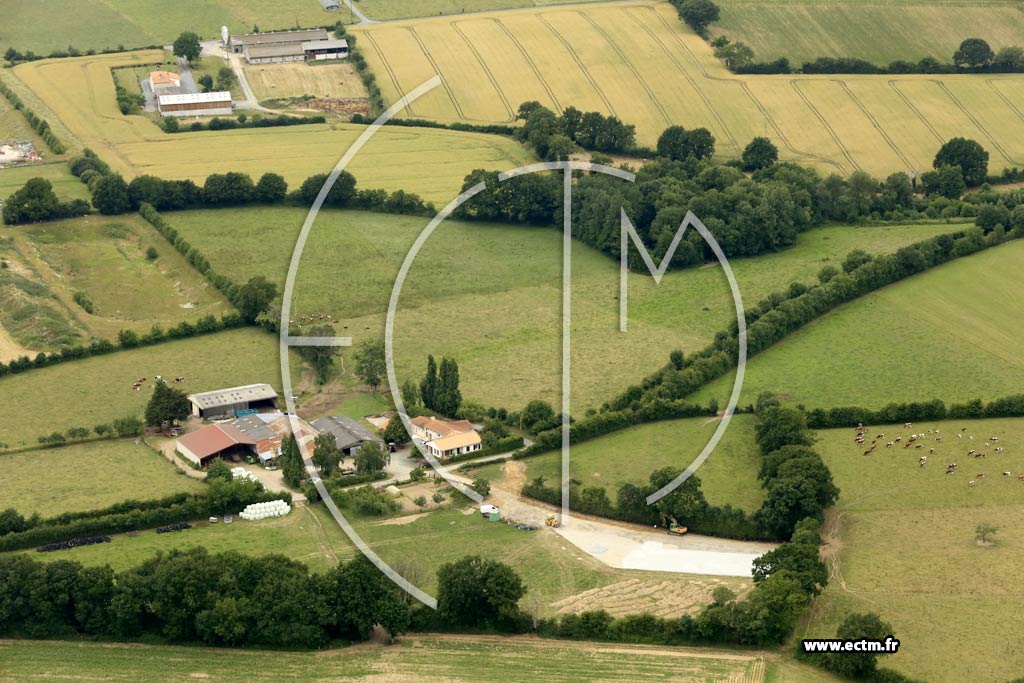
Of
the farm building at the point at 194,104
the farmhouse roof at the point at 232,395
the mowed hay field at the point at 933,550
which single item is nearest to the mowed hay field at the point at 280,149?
the farm building at the point at 194,104

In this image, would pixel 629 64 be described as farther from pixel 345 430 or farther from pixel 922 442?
pixel 345 430

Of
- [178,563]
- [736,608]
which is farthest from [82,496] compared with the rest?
[736,608]

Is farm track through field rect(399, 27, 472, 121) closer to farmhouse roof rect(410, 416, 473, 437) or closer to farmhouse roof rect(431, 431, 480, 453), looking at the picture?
farmhouse roof rect(410, 416, 473, 437)

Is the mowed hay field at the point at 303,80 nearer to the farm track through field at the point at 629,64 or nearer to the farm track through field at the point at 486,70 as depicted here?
the farm track through field at the point at 486,70

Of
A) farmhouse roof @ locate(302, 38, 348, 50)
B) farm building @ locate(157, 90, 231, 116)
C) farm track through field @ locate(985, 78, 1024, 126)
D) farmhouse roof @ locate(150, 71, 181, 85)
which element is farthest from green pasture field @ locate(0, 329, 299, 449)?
farm track through field @ locate(985, 78, 1024, 126)

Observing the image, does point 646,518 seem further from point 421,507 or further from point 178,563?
point 178,563

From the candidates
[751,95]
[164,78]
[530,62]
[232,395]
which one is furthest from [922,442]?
[164,78]
